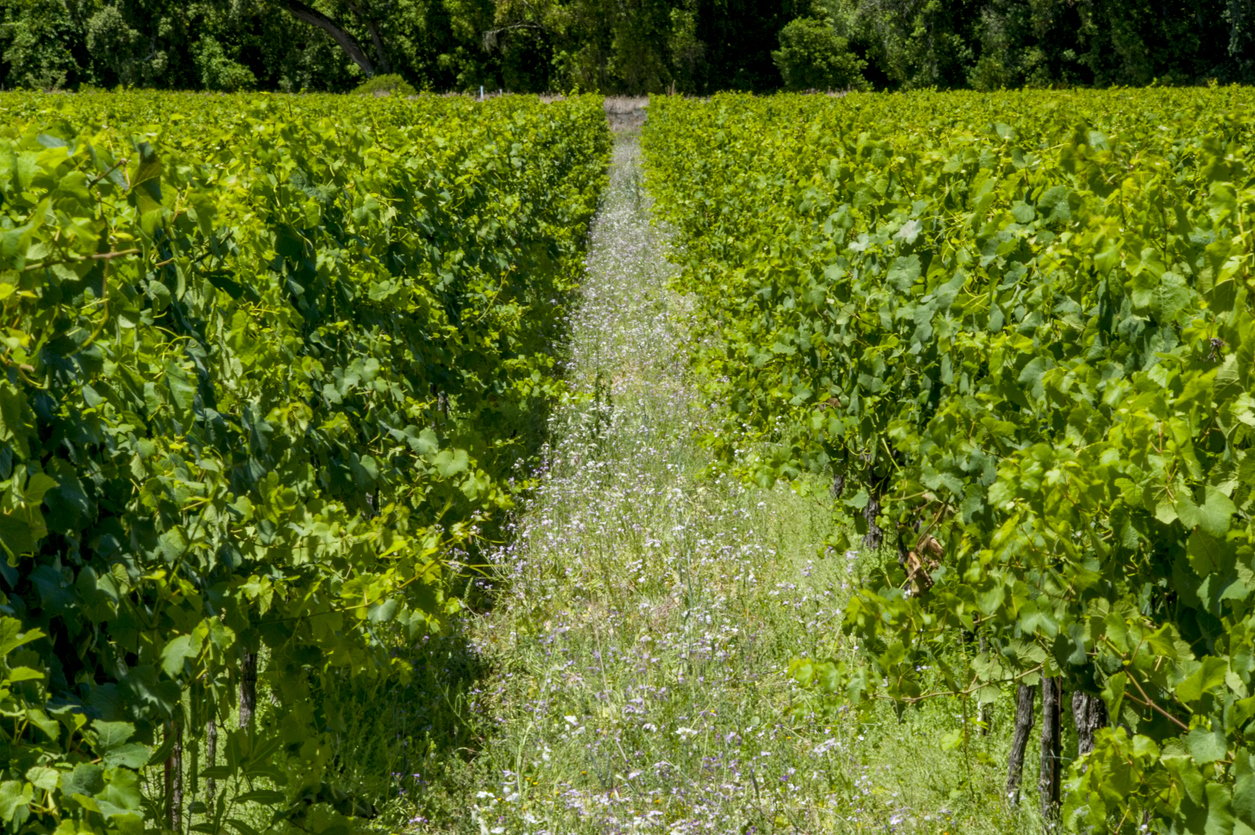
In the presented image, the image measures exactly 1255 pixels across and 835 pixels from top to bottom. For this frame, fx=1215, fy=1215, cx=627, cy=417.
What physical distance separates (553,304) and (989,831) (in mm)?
7143

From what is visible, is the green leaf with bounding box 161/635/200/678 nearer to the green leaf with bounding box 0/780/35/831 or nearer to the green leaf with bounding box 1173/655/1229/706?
the green leaf with bounding box 0/780/35/831

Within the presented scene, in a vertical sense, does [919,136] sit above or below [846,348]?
above

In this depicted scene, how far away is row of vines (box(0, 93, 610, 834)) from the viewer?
7.50 feet

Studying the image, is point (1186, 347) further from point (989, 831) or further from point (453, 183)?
point (453, 183)

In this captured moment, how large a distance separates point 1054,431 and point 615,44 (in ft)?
154

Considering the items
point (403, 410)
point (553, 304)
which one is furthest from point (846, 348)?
point (553, 304)

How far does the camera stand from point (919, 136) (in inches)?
272

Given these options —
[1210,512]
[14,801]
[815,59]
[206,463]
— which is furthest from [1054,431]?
[815,59]

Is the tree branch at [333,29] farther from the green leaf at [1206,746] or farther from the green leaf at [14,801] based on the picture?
the green leaf at [1206,746]

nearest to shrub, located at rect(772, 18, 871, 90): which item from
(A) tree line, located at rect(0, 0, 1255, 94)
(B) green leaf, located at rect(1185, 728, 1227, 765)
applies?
(A) tree line, located at rect(0, 0, 1255, 94)

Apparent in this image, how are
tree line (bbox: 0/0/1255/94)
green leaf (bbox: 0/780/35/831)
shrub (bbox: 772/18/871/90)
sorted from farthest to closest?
1. shrub (bbox: 772/18/871/90)
2. tree line (bbox: 0/0/1255/94)
3. green leaf (bbox: 0/780/35/831)

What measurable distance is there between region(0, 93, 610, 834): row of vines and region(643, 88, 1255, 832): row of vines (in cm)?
143

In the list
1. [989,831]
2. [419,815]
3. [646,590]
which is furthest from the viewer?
[646,590]

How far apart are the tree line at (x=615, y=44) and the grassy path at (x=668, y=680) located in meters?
40.5
